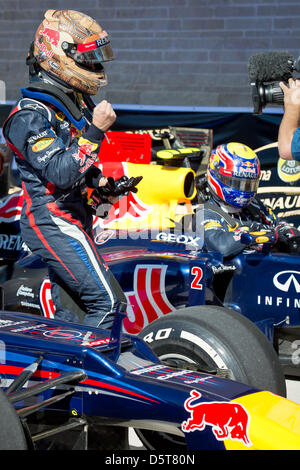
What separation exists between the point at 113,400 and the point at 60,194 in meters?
1.19

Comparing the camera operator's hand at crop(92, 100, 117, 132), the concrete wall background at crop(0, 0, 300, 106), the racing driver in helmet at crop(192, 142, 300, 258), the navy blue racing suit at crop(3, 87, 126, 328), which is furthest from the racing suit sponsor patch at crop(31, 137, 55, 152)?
the concrete wall background at crop(0, 0, 300, 106)

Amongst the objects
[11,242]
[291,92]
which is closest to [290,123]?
[291,92]

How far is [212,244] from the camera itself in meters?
4.37

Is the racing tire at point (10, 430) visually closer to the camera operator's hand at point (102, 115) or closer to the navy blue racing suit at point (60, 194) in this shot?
the navy blue racing suit at point (60, 194)

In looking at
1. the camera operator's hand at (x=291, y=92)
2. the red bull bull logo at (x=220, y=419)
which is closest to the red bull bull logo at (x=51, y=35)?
the camera operator's hand at (x=291, y=92)

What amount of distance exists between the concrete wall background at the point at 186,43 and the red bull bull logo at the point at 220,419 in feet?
27.2

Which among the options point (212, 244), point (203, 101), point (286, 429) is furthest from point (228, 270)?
point (203, 101)

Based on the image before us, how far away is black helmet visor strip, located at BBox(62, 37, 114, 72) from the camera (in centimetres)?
327

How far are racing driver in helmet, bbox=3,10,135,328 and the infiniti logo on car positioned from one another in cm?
121

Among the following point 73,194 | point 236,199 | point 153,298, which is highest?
point 73,194

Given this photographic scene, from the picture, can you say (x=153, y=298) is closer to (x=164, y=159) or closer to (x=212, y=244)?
(x=212, y=244)

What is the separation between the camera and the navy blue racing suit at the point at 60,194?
3.01 m

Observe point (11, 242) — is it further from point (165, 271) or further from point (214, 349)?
point (214, 349)

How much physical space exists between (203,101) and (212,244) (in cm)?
629
